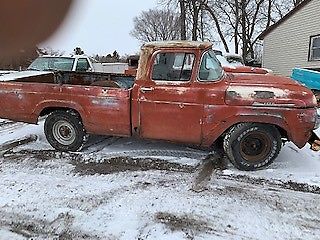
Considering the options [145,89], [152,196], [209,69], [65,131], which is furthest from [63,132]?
[209,69]

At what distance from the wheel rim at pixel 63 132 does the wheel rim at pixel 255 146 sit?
2.78 metres

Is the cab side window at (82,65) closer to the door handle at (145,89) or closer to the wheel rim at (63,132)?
the wheel rim at (63,132)

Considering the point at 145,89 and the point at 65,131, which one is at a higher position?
the point at 145,89

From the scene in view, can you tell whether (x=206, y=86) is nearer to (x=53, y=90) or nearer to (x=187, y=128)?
(x=187, y=128)

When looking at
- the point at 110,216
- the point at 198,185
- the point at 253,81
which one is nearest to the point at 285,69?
the point at 253,81

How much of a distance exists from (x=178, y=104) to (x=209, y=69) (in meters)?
0.70

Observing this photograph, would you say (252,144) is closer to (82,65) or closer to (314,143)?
(314,143)

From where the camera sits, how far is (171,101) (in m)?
4.92

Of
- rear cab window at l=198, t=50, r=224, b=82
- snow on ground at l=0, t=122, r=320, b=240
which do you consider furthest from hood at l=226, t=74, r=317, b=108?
snow on ground at l=0, t=122, r=320, b=240

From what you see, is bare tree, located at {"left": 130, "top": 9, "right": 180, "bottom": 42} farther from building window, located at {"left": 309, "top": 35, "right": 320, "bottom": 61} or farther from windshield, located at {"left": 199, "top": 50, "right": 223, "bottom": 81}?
windshield, located at {"left": 199, "top": 50, "right": 223, "bottom": 81}

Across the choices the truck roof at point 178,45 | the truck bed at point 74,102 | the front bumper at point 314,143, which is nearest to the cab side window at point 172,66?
the truck roof at point 178,45

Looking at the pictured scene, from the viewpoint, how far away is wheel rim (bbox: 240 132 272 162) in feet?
15.8

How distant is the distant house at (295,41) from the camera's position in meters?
15.5

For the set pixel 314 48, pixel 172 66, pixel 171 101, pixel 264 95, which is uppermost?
pixel 172 66
